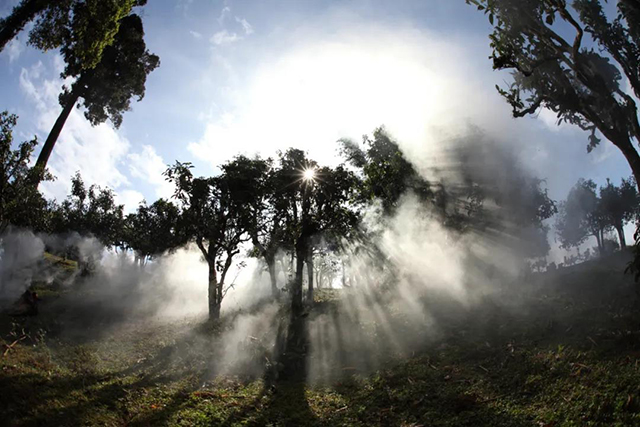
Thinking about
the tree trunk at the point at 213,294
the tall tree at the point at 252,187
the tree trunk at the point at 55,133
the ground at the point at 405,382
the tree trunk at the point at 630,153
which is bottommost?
the ground at the point at 405,382

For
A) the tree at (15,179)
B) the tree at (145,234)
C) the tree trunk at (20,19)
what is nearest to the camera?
the tree trunk at (20,19)

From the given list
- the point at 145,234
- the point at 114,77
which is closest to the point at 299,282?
the point at 114,77

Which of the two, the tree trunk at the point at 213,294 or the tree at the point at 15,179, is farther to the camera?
the tree trunk at the point at 213,294

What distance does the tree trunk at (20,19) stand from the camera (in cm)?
745

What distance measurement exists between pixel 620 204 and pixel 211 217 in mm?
46094

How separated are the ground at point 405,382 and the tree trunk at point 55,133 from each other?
732 centimetres

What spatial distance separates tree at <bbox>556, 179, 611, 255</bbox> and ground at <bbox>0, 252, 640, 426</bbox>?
39.4m

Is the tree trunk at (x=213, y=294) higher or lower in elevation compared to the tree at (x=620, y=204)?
lower

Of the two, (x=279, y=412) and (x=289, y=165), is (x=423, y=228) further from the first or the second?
(x=279, y=412)

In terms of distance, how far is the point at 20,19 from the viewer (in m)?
7.49

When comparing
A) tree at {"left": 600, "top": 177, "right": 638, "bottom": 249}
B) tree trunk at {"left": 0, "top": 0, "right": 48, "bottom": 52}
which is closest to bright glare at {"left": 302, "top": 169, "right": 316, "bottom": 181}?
tree trunk at {"left": 0, "top": 0, "right": 48, "bottom": 52}

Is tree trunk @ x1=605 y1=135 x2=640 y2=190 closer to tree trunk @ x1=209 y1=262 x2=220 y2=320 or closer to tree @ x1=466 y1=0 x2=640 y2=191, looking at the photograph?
tree @ x1=466 y1=0 x2=640 y2=191

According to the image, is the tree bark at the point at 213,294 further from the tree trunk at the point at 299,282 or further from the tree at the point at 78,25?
the tree at the point at 78,25

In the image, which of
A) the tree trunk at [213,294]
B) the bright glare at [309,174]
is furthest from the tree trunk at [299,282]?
the tree trunk at [213,294]
